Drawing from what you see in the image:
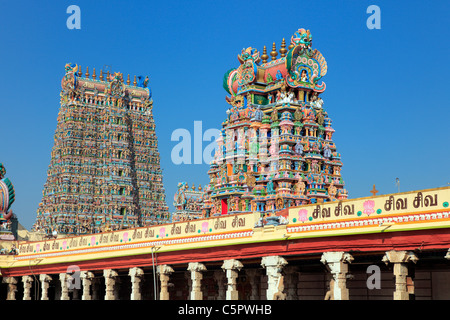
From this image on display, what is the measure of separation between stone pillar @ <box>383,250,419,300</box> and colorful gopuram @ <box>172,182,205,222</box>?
69999 millimetres

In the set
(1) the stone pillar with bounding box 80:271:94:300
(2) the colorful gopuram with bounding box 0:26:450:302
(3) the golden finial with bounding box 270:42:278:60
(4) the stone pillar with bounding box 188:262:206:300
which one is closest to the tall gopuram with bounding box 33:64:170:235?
(2) the colorful gopuram with bounding box 0:26:450:302

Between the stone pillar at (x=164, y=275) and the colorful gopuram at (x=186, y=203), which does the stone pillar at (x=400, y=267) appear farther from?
the colorful gopuram at (x=186, y=203)

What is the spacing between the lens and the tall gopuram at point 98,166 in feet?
330

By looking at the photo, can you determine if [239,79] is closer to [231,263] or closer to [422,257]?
[231,263]

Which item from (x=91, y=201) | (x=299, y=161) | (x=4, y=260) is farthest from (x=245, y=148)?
(x=91, y=201)

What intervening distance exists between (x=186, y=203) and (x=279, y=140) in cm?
4086

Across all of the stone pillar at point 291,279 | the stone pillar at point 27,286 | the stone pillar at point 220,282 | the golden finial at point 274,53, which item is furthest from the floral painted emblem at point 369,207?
the golden finial at point 274,53

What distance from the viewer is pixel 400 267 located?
30.7m

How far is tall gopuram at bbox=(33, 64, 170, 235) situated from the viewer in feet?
330

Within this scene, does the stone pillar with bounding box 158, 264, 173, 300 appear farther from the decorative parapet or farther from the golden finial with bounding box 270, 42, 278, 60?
the golden finial with bounding box 270, 42, 278, 60

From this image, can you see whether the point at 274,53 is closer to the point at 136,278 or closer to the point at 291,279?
the point at 136,278

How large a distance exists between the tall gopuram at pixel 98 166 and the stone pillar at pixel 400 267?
2803 inches

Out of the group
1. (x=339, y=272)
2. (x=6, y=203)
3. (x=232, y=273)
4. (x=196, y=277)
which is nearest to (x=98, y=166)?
(x=6, y=203)
